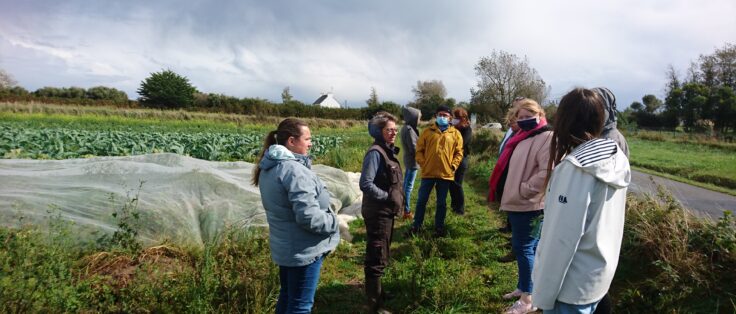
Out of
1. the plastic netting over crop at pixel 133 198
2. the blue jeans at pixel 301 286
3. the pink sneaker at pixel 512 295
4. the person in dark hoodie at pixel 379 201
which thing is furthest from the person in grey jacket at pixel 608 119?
the plastic netting over crop at pixel 133 198

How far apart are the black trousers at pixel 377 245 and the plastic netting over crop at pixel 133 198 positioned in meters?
1.83

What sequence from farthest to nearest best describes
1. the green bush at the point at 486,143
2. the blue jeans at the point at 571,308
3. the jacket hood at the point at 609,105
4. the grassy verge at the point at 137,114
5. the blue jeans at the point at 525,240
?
the grassy verge at the point at 137,114 → the green bush at the point at 486,143 → the blue jeans at the point at 525,240 → the jacket hood at the point at 609,105 → the blue jeans at the point at 571,308

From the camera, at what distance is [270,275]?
3408 mm

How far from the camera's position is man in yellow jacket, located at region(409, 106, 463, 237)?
5.06 meters

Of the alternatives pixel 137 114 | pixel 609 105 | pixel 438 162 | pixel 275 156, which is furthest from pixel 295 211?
pixel 137 114

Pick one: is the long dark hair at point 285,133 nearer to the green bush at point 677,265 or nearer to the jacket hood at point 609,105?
the jacket hood at point 609,105

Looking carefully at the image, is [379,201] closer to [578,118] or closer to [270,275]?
[270,275]

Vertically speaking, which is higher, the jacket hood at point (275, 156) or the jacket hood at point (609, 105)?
the jacket hood at point (609, 105)

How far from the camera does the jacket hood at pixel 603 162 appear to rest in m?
1.69

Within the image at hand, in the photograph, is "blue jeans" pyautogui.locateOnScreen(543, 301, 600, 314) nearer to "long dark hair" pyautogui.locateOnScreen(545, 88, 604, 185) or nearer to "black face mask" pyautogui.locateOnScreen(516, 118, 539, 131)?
"long dark hair" pyautogui.locateOnScreen(545, 88, 604, 185)

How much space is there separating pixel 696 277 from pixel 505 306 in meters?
1.54

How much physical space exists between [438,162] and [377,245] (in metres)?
2.00

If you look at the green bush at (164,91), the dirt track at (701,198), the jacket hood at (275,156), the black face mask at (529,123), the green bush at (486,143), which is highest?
the green bush at (164,91)

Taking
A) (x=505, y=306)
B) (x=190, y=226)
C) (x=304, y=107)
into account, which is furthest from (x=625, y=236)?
(x=304, y=107)
